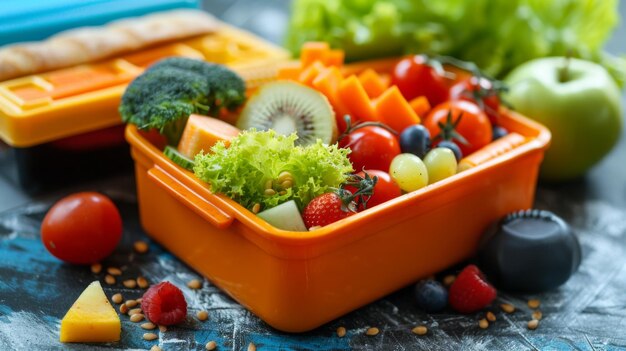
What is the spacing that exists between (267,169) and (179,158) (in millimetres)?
185

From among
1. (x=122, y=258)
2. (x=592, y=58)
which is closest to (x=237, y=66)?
(x=122, y=258)

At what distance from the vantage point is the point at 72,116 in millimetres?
1667

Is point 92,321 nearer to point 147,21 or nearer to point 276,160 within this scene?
point 276,160

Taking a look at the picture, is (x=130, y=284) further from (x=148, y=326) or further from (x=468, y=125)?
(x=468, y=125)

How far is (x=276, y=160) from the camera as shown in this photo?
52.8 inches

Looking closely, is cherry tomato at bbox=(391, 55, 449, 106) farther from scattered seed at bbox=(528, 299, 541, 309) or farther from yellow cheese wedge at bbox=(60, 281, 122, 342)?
yellow cheese wedge at bbox=(60, 281, 122, 342)

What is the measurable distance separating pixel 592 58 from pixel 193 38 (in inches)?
40.4

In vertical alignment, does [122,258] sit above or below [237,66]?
below

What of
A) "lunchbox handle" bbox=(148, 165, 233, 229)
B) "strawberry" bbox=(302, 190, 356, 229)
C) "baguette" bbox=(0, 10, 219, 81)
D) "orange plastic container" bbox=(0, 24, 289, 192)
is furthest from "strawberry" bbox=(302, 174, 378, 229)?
"baguette" bbox=(0, 10, 219, 81)

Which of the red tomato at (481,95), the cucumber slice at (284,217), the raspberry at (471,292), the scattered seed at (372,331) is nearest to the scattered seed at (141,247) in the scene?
the cucumber slice at (284,217)

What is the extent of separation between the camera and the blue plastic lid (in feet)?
6.40

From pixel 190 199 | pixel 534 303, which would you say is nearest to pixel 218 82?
pixel 190 199

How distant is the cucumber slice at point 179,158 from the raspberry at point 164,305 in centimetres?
21

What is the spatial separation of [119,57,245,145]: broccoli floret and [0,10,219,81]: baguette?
30cm
